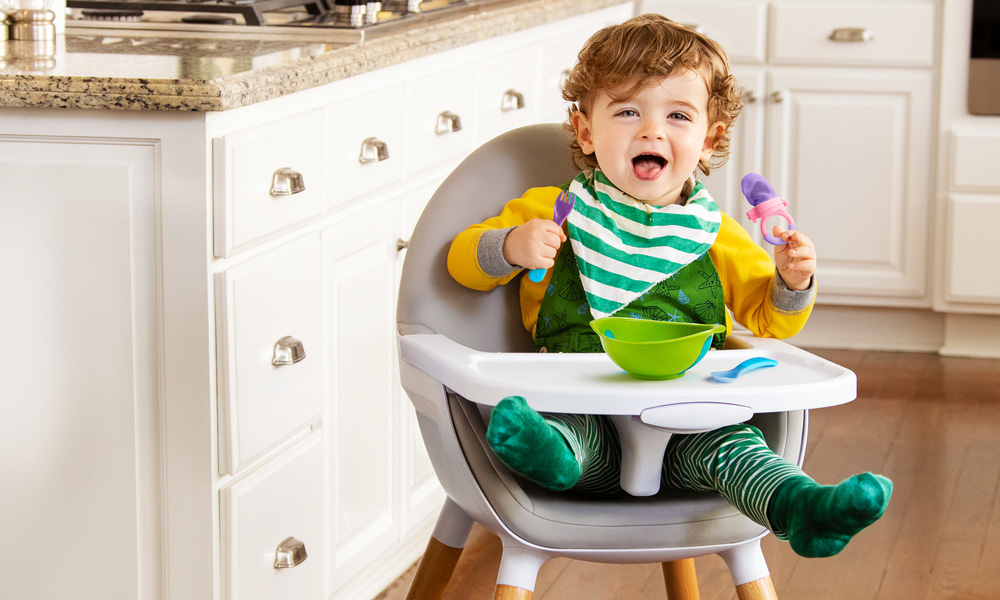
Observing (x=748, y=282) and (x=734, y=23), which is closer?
(x=748, y=282)

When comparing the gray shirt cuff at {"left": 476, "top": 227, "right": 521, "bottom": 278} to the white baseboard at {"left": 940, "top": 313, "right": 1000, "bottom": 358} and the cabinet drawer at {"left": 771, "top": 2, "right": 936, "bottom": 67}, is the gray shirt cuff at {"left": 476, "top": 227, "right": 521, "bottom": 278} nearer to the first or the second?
the cabinet drawer at {"left": 771, "top": 2, "right": 936, "bottom": 67}

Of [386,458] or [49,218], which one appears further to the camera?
[386,458]

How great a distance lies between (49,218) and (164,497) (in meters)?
0.33

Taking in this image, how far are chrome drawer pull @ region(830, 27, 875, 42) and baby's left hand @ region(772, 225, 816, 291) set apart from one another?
1958 mm

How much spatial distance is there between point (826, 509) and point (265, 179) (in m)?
0.75

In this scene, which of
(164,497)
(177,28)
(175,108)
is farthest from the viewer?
→ (177,28)

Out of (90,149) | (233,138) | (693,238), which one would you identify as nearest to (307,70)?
(233,138)

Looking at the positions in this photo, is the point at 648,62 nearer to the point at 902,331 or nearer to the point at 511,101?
the point at 511,101

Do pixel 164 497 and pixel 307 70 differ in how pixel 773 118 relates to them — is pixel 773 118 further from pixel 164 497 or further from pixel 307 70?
pixel 164 497

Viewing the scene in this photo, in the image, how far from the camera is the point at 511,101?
2266mm

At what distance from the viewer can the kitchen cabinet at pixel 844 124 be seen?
3.05 meters

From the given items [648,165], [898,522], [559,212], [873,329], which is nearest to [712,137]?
[648,165]

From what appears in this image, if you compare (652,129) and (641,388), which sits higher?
(652,129)

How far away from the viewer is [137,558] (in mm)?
1413
